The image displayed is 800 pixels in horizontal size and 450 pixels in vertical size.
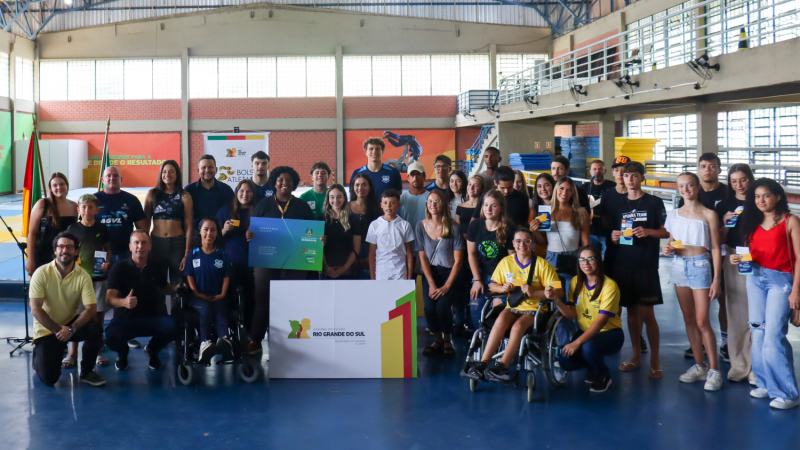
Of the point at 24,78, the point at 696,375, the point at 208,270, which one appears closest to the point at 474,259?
the point at 696,375

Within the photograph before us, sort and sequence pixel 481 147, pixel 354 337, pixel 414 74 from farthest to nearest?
1. pixel 414 74
2. pixel 481 147
3. pixel 354 337

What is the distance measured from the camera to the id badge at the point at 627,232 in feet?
16.7

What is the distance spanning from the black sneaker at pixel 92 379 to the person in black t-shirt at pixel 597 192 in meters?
4.47

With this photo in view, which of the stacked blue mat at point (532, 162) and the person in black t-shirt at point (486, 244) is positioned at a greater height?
the stacked blue mat at point (532, 162)

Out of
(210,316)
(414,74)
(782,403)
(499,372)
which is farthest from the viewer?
(414,74)

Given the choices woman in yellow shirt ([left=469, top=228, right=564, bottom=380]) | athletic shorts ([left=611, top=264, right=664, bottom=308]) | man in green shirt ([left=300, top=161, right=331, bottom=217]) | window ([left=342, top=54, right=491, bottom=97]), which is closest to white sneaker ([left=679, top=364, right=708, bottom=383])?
athletic shorts ([left=611, top=264, right=664, bottom=308])

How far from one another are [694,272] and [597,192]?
247 centimetres

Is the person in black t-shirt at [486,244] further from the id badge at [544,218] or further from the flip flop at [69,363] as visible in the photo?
the flip flop at [69,363]

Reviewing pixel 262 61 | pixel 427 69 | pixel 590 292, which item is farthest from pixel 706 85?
pixel 262 61

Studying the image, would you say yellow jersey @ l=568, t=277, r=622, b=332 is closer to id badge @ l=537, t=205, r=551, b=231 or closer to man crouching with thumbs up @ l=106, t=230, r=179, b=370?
id badge @ l=537, t=205, r=551, b=231

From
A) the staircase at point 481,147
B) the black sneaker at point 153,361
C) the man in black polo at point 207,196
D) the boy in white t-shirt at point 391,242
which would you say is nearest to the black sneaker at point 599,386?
the boy in white t-shirt at point 391,242

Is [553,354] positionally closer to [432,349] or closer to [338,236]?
[432,349]

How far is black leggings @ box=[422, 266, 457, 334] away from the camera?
5836 mm

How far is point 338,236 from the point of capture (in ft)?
19.7
